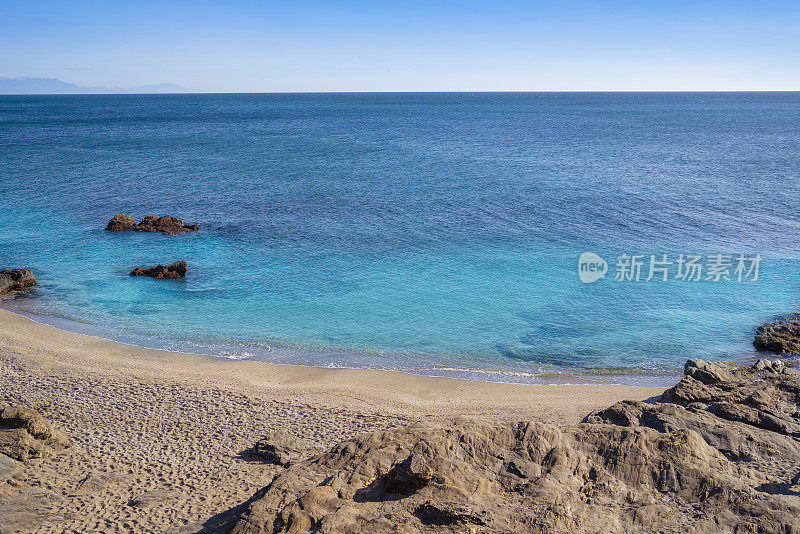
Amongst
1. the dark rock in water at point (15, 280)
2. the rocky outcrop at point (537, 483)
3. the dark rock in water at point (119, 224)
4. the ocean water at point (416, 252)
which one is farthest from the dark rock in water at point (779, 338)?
the dark rock in water at point (119, 224)

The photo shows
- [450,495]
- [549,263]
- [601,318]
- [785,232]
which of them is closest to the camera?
[450,495]

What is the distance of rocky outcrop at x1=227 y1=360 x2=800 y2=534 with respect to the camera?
8.82 metres

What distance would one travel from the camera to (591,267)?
111 feet

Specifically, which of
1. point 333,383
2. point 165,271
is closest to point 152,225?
point 165,271

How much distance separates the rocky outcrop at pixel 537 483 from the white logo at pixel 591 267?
66.2 feet

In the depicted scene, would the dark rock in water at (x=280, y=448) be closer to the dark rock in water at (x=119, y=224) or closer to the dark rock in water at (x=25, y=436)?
the dark rock in water at (x=25, y=436)

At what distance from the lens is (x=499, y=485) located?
9.70m

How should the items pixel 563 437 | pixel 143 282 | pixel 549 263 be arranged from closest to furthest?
1. pixel 563 437
2. pixel 143 282
3. pixel 549 263

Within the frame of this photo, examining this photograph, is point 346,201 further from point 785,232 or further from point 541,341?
point 785,232

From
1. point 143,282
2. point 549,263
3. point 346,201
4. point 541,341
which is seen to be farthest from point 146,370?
point 346,201

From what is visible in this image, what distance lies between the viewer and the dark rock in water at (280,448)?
1439 centimetres

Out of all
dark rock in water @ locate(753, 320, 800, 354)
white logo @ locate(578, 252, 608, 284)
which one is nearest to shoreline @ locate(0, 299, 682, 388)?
dark rock in water @ locate(753, 320, 800, 354)

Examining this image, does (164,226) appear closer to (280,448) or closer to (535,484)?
(280,448)

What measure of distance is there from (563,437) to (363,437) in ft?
12.1
